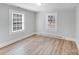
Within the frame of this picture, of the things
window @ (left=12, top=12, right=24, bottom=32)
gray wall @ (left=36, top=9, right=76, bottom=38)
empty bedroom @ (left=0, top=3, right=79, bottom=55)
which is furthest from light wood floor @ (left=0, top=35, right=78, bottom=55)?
window @ (left=12, top=12, right=24, bottom=32)

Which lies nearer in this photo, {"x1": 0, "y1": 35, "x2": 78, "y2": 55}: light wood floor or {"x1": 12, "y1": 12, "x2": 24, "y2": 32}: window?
{"x1": 12, "y1": 12, "x2": 24, "y2": 32}: window

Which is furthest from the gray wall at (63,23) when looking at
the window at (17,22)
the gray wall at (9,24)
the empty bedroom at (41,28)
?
the window at (17,22)

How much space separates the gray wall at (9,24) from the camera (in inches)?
60.7

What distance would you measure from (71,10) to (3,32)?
1.23 meters

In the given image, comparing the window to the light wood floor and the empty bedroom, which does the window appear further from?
the light wood floor

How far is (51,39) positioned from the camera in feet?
6.00

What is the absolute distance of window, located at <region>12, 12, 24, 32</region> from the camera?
1612 mm

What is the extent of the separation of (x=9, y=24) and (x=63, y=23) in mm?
978

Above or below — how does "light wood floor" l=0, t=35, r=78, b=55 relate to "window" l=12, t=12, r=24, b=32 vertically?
below

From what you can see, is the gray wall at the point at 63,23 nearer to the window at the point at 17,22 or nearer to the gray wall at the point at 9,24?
the gray wall at the point at 9,24

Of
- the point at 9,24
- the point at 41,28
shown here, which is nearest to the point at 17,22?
the point at 9,24

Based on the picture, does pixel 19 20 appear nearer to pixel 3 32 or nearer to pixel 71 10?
pixel 3 32

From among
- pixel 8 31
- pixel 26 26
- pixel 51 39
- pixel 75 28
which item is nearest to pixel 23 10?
pixel 26 26

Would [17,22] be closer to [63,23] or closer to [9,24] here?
[9,24]
